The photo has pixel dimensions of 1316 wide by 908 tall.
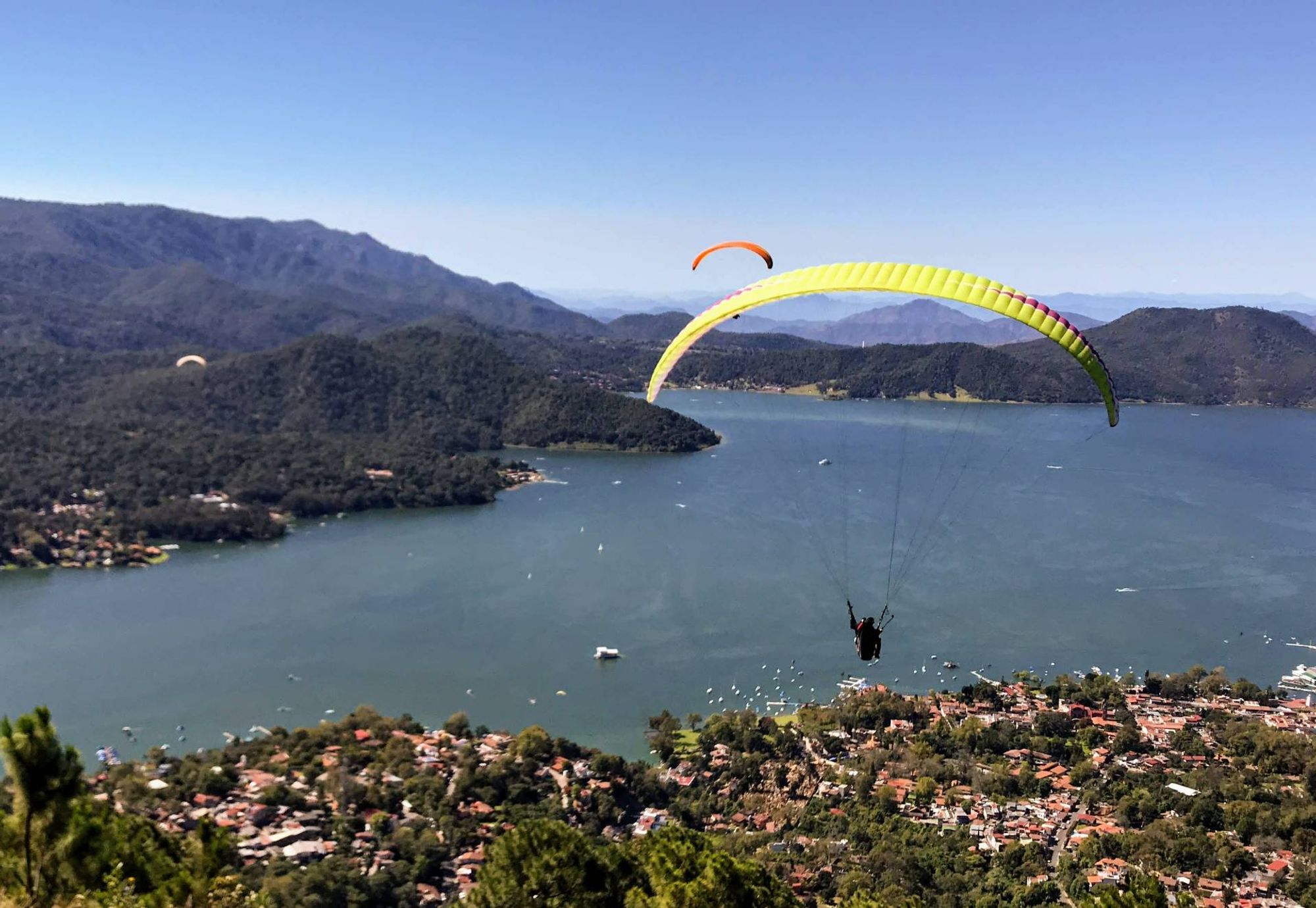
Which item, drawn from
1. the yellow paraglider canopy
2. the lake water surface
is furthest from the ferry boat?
the yellow paraglider canopy

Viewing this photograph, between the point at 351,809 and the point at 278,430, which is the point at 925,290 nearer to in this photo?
the point at 351,809

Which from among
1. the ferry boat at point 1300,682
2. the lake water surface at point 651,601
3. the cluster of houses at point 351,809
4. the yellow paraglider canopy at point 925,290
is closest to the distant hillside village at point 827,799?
the cluster of houses at point 351,809

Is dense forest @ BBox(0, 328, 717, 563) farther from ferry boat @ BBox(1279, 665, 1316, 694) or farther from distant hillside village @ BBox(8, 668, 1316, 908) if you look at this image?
ferry boat @ BBox(1279, 665, 1316, 694)

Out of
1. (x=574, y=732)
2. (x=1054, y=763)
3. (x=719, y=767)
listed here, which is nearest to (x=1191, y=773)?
(x=1054, y=763)

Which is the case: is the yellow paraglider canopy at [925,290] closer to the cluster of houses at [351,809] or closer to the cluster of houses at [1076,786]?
the cluster of houses at [1076,786]

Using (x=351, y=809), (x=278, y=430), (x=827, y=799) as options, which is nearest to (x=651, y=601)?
(x=827, y=799)

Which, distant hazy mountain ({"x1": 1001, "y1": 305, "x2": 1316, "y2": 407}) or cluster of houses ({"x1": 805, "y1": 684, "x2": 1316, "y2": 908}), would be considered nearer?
cluster of houses ({"x1": 805, "y1": 684, "x2": 1316, "y2": 908})

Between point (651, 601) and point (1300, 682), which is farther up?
point (1300, 682)
